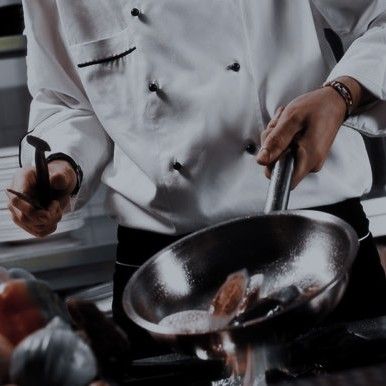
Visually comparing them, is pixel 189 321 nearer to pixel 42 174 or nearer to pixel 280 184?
pixel 280 184

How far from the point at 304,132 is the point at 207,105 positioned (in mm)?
277

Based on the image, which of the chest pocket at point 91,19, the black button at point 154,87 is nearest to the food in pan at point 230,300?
the black button at point 154,87

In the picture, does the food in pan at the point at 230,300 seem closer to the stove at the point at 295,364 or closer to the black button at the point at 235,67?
the stove at the point at 295,364

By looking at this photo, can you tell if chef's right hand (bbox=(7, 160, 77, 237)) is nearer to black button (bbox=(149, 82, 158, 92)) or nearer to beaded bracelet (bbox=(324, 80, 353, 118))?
black button (bbox=(149, 82, 158, 92))

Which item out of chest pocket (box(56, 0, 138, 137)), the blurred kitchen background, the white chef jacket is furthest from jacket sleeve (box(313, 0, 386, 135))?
the blurred kitchen background

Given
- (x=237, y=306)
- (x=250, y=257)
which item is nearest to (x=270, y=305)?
(x=237, y=306)

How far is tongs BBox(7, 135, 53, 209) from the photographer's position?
1076 mm

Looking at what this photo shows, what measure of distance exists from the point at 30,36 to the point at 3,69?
2.92ft

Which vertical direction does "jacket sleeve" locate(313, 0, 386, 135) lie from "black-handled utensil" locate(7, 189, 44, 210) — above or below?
above

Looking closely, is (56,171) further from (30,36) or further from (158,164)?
(30,36)

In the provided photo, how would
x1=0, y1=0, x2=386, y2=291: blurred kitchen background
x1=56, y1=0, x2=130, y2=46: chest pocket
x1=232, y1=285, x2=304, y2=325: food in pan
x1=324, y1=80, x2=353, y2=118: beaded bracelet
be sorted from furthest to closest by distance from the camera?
x1=0, y1=0, x2=386, y2=291: blurred kitchen background, x1=56, y1=0, x2=130, y2=46: chest pocket, x1=324, y1=80, x2=353, y2=118: beaded bracelet, x1=232, y1=285, x2=304, y2=325: food in pan

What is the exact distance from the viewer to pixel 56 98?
1.53 m

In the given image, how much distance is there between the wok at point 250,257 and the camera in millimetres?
974

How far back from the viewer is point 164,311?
1.01 meters
